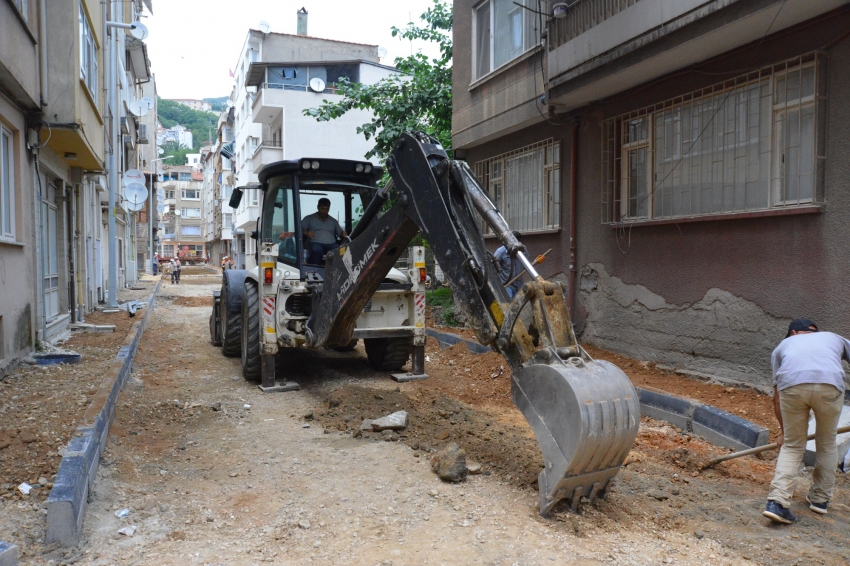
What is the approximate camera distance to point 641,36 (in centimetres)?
764

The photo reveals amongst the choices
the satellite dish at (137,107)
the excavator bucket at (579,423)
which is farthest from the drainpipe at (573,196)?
the satellite dish at (137,107)

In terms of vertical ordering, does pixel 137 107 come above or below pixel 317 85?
below

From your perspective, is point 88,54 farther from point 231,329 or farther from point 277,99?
point 277,99

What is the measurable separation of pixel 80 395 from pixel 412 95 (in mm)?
10707

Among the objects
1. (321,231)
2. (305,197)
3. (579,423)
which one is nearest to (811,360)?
(579,423)

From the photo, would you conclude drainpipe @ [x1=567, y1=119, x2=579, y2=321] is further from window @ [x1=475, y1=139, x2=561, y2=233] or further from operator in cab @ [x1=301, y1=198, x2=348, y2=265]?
operator in cab @ [x1=301, y1=198, x2=348, y2=265]

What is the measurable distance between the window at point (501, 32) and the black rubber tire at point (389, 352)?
5.21 m

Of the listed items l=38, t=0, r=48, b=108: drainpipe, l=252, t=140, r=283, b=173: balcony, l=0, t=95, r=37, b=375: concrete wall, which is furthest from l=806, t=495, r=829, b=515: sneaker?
l=252, t=140, r=283, b=173: balcony

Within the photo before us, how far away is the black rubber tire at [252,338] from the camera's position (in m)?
8.18

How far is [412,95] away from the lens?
15398 mm

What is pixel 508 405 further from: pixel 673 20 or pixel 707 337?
pixel 673 20

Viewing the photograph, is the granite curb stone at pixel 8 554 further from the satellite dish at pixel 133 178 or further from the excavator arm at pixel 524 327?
the satellite dish at pixel 133 178

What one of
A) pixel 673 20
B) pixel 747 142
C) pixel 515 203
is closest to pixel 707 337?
pixel 747 142

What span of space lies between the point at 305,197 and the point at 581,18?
432 cm
